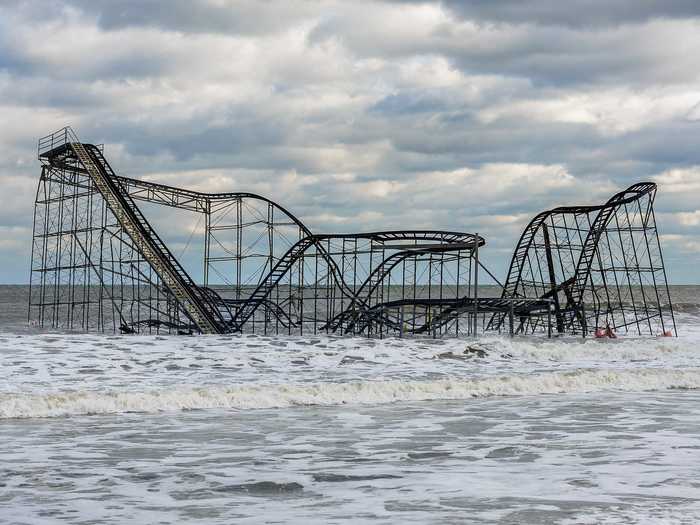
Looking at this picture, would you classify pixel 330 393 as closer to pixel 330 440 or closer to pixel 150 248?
pixel 330 440

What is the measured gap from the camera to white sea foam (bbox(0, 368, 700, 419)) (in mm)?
16781

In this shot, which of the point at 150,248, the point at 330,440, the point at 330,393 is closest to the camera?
the point at 330,440

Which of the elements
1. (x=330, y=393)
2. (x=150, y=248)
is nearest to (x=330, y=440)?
(x=330, y=393)

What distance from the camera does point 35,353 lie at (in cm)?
2506

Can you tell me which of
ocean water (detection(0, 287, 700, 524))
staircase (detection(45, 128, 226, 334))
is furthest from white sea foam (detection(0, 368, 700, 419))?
staircase (detection(45, 128, 226, 334))

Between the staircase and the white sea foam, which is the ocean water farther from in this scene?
the staircase

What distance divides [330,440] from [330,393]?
628cm

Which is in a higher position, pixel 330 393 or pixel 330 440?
pixel 330 393

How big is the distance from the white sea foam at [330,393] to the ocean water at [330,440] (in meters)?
0.05

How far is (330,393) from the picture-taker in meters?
19.2

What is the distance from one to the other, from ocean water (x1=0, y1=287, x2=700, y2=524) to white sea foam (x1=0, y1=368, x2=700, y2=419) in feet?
0.16

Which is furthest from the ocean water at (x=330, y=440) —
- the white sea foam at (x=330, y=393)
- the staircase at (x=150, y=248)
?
the staircase at (x=150, y=248)

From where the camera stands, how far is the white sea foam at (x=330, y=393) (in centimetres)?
1678

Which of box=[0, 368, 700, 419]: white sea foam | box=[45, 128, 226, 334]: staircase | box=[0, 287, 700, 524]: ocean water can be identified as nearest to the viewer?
box=[0, 287, 700, 524]: ocean water
